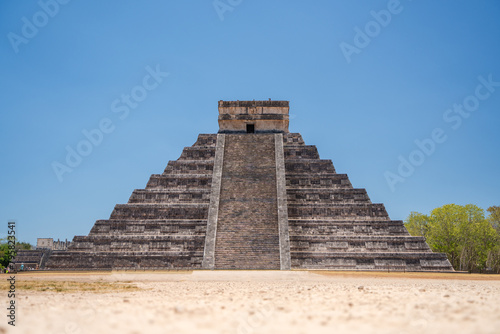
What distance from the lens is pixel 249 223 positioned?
2231 cm

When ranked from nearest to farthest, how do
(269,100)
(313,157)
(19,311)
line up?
(19,311) < (313,157) < (269,100)

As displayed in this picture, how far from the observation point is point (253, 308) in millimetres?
6023

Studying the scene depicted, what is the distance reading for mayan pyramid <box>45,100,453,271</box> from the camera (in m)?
20.8

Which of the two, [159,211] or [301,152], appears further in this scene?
[301,152]

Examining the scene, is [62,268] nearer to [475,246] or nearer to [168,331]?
[168,331]

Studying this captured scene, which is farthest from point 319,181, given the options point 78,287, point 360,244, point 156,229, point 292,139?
point 78,287

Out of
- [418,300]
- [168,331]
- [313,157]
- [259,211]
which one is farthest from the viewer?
[313,157]

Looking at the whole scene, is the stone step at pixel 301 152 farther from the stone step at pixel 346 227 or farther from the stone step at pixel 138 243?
the stone step at pixel 138 243

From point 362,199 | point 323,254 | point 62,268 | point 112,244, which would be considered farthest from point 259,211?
point 62,268

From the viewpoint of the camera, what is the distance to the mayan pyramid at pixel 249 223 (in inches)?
818

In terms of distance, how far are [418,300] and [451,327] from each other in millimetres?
2161

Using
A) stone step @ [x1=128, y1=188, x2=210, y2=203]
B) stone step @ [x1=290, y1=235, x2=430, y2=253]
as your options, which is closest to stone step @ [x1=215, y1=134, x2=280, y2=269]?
stone step @ [x1=128, y1=188, x2=210, y2=203]

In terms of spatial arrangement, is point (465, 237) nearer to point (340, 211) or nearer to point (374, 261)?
point (340, 211)

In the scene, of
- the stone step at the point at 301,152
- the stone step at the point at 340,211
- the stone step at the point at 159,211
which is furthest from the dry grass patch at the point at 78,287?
the stone step at the point at 301,152
